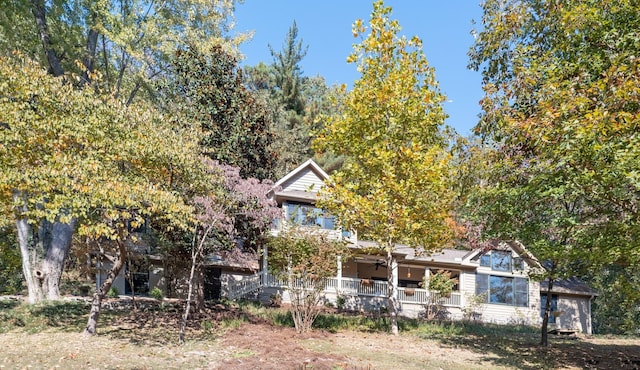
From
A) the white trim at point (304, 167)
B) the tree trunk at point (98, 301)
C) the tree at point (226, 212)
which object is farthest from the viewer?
the white trim at point (304, 167)

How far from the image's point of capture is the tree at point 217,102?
1753 cm

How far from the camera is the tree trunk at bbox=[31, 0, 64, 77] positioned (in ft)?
58.5

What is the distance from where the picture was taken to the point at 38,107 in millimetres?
10289

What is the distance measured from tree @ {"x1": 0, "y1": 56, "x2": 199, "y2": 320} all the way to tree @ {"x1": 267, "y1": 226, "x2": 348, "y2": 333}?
498 cm

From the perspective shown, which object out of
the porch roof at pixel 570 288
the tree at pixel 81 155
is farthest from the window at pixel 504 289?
the tree at pixel 81 155

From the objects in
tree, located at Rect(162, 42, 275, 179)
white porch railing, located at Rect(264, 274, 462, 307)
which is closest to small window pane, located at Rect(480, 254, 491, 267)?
white porch railing, located at Rect(264, 274, 462, 307)

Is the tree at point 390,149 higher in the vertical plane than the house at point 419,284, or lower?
higher

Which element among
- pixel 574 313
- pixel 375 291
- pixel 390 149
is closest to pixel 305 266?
pixel 390 149

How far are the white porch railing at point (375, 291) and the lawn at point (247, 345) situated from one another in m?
6.41

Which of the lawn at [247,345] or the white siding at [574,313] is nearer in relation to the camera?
the lawn at [247,345]

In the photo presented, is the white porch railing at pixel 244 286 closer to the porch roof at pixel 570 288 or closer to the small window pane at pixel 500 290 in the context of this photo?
the small window pane at pixel 500 290

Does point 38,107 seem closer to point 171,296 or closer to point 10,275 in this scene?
point 171,296

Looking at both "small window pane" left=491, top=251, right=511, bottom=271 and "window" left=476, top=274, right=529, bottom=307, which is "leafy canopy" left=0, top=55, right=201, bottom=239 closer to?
"window" left=476, top=274, right=529, bottom=307

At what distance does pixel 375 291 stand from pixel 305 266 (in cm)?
1172
